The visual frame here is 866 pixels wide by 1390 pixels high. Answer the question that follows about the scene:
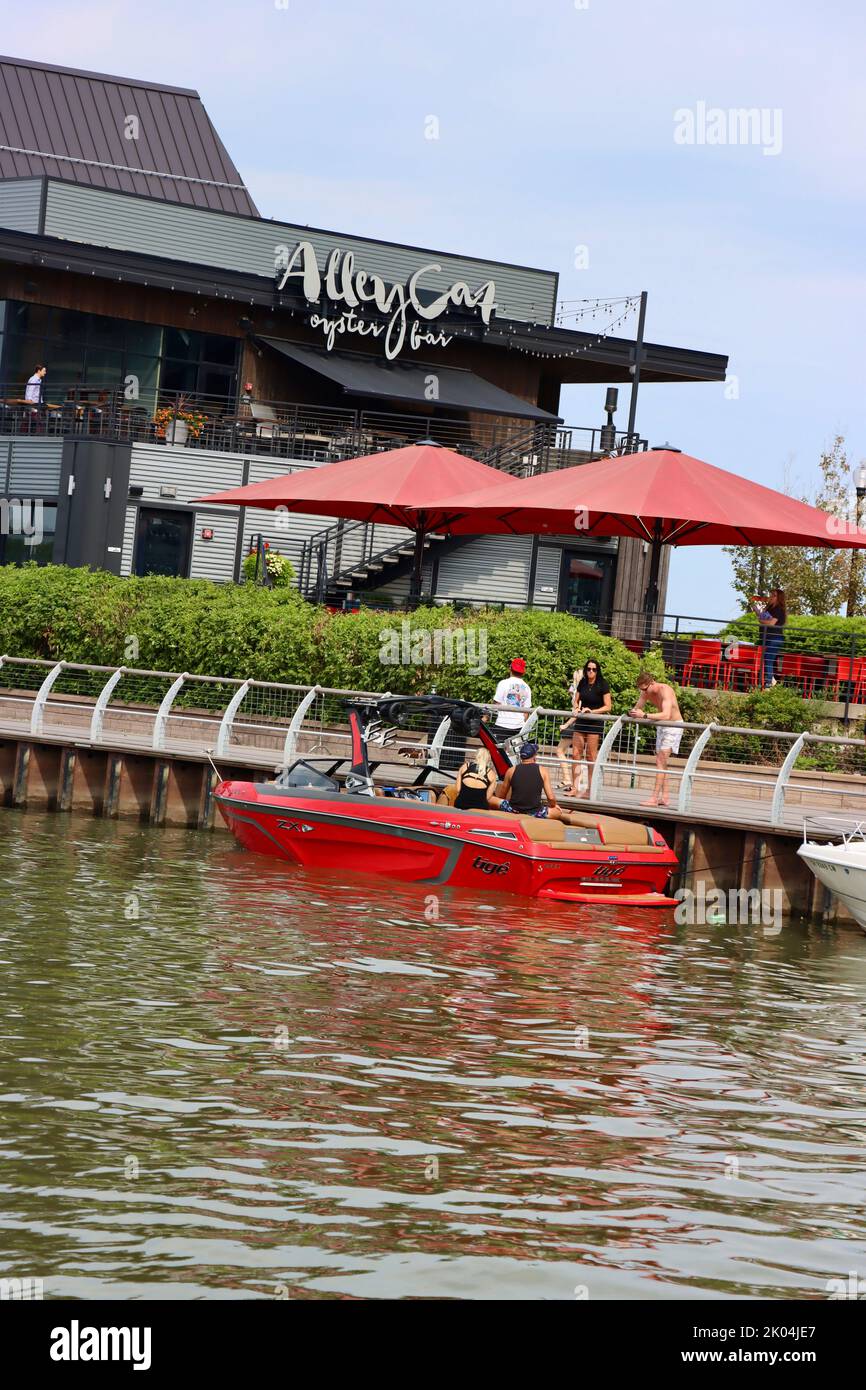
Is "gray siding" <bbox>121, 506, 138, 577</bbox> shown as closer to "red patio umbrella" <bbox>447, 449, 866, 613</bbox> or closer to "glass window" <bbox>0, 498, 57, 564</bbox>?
"glass window" <bbox>0, 498, 57, 564</bbox>

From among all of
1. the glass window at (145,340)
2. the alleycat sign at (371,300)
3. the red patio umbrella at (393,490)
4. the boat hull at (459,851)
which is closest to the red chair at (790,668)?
the red patio umbrella at (393,490)

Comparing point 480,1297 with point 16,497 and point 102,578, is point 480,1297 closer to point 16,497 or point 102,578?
point 102,578

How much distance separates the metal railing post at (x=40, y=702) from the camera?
79.3 ft

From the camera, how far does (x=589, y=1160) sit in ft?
28.8

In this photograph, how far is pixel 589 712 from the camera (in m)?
20.8

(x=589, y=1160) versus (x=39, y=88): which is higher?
(x=39, y=88)

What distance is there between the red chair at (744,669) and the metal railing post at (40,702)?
945cm

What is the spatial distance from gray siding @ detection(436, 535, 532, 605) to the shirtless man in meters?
15.8

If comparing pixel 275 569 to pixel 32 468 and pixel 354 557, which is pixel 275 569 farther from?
pixel 32 468

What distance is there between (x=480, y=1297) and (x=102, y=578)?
2385cm

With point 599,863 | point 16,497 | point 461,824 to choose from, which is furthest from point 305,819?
point 16,497

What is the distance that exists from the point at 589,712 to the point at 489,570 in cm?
1677

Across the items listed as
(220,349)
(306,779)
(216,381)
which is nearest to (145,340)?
(220,349)

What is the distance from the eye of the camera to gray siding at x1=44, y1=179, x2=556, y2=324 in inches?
1502
